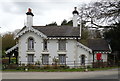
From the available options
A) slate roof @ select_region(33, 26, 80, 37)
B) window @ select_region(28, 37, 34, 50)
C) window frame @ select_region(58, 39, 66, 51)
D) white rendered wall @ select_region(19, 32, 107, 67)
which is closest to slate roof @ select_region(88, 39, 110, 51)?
white rendered wall @ select_region(19, 32, 107, 67)

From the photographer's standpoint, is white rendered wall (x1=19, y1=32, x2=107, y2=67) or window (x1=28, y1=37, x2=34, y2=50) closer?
white rendered wall (x1=19, y1=32, x2=107, y2=67)

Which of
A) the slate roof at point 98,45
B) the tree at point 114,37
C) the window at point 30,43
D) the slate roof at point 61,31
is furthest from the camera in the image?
the tree at point 114,37

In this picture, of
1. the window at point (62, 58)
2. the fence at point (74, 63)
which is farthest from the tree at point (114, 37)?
the window at point (62, 58)

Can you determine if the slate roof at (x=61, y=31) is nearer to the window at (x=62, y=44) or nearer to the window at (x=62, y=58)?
the window at (x=62, y=44)

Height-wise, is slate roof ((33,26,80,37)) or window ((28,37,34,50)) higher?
slate roof ((33,26,80,37))

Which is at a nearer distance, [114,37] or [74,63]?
[74,63]

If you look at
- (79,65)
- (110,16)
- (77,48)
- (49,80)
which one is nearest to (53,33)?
(77,48)

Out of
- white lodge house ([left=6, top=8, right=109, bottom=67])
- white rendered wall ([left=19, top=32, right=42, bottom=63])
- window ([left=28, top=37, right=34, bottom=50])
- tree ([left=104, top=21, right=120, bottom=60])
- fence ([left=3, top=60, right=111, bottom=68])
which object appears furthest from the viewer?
tree ([left=104, top=21, right=120, bottom=60])

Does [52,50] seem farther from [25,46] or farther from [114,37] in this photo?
[114,37]

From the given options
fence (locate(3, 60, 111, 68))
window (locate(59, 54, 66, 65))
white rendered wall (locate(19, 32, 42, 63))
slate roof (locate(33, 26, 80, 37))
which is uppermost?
slate roof (locate(33, 26, 80, 37))

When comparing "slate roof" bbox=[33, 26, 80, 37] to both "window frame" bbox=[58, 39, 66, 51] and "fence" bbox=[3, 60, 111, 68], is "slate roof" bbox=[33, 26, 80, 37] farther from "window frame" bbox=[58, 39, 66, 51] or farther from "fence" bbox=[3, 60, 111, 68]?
"fence" bbox=[3, 60, 111, 68]

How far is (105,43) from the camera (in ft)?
108

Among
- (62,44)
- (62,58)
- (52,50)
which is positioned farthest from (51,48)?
(62,58)

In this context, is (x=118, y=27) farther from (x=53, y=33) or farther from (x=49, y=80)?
(x=49, y=80)
